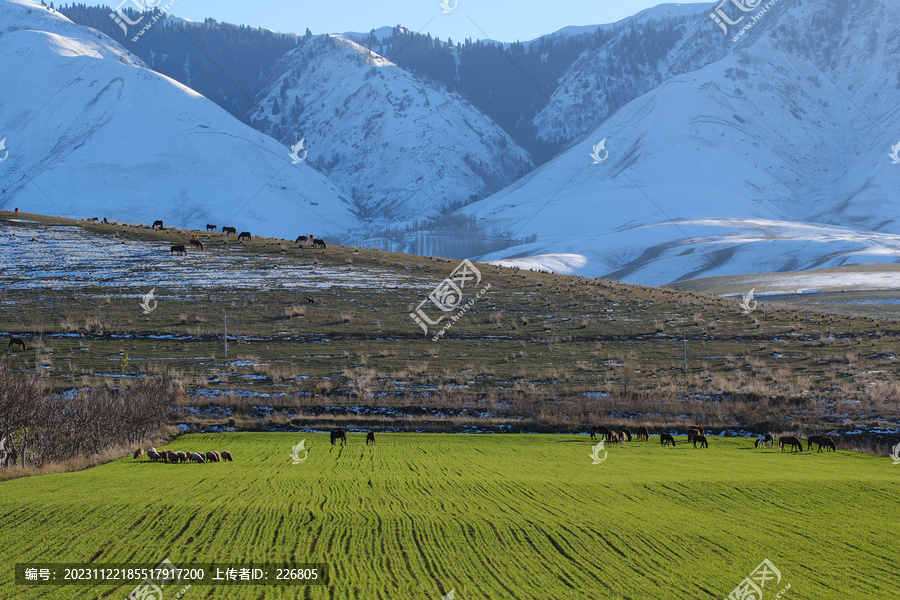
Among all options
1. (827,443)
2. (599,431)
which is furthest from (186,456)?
(827,443)

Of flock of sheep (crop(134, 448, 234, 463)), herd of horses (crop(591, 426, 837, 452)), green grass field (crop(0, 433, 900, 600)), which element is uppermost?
green grass field (crop(0, 433, 900, 600))

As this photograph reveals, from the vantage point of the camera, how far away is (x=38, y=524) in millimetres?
16750

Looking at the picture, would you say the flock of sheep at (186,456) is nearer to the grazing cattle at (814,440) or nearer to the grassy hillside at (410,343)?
the grassy hillside at (410,343)

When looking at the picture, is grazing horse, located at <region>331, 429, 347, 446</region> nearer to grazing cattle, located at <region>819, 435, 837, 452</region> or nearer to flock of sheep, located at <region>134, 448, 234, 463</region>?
flock of sheep, located at <region>134, 448, 234, 463</region>

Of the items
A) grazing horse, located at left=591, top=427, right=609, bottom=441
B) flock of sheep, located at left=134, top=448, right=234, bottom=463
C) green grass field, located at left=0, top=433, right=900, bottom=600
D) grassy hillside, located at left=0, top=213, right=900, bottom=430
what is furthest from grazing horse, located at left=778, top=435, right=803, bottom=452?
flock of sheep, located at left=134, top=448, right=234, bottom=463

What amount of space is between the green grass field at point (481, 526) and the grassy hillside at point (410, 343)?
16623 millimetres

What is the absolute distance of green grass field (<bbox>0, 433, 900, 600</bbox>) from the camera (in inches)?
547

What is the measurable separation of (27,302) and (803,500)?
57.3 metres

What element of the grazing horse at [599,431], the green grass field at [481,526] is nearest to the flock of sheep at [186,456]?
the green grass field at [481,526]

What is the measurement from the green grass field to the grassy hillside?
54.5 feet

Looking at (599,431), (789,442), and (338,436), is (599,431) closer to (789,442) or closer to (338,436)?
(789,442)

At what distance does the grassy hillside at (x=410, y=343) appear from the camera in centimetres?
4419

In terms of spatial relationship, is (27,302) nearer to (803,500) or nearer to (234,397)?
(234,397)

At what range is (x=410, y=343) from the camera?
57406 millimetres
